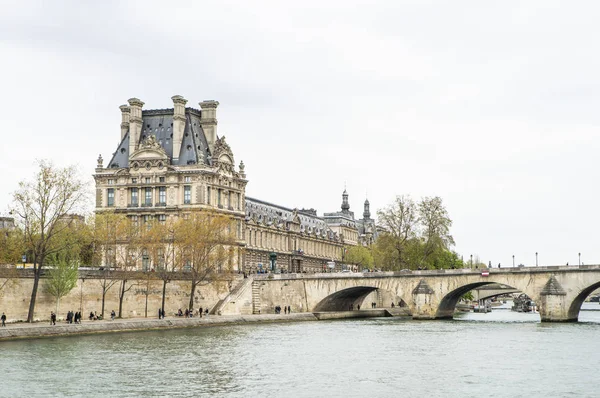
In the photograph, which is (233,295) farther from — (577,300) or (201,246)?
(577,300)

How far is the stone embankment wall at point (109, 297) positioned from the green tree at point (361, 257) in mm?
60734

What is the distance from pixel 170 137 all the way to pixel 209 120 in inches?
232

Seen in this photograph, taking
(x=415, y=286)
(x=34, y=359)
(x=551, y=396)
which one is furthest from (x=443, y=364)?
(x=415, y=286)

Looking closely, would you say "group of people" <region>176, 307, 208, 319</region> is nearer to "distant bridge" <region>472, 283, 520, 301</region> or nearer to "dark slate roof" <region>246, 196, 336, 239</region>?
"dark slate roof" <region>246, 196, 336, 239</region>

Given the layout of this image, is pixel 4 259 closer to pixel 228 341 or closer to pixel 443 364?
pixel 228 341

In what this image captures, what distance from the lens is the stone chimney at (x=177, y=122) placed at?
108125 mm

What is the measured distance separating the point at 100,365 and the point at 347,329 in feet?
115

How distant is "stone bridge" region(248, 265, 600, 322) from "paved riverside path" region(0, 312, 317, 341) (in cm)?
985

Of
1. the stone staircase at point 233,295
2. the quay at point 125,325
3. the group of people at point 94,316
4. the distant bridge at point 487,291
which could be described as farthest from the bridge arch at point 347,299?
the group of people at point 94,316

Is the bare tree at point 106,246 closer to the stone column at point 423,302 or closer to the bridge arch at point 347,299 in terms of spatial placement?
the bridge arch at point 347,299

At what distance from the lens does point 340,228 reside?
175375 millimetres

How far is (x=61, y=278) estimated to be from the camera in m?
71.4

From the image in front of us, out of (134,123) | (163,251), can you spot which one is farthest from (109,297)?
(134,123)

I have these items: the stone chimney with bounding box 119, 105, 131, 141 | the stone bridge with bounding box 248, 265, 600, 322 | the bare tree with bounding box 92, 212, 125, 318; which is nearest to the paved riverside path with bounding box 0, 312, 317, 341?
the bare tree with bounding box 92, 212, 125, 318
